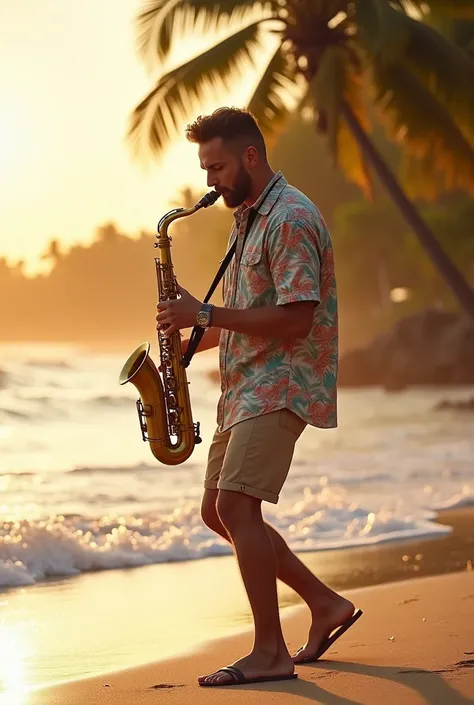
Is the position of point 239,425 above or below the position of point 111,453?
below

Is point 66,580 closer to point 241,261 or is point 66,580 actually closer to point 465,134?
point 241,261

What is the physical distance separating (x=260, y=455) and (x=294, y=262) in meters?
0.66

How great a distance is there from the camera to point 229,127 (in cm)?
451

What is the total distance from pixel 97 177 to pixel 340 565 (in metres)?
34.5

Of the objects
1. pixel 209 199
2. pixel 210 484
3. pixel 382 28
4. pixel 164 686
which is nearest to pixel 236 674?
pixel 164 686

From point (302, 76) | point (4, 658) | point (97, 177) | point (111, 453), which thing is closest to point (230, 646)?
point (4, 658)

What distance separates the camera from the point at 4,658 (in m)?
5.19

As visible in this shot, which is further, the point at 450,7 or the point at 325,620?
the point at 450,7

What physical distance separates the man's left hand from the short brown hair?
0.57 m

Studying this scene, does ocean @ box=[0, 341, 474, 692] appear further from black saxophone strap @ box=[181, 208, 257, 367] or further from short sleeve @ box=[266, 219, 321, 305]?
short sleeve @ box=[266, 219, 321, 305]

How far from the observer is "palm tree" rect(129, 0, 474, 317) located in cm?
1747

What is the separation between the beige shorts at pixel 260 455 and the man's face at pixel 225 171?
769mm

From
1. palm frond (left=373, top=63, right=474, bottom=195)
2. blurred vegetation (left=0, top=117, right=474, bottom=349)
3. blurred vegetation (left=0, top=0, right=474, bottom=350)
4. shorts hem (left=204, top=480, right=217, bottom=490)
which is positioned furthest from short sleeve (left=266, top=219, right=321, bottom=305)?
blurred vegetation (left=0, top=117, right=474, bottom=349)

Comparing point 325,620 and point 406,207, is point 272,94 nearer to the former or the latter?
point 406,207
